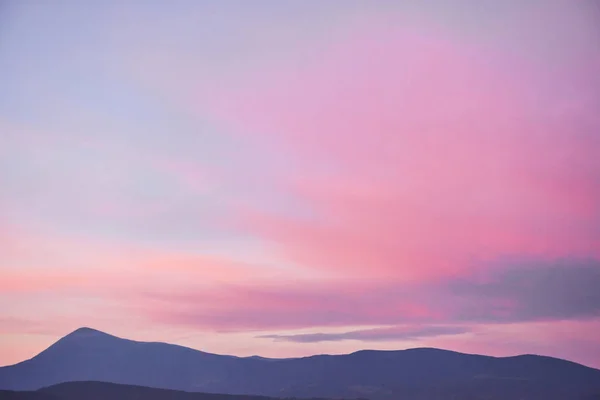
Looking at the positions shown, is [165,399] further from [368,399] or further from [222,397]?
[368,399]

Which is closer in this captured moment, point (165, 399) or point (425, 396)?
point (165, 399)

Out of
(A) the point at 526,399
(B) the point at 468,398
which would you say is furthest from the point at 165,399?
(A) the point at 526,399

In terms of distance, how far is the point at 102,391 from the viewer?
14138 centimetres

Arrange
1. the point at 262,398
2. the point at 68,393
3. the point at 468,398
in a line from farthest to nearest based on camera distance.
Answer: the point at 468,398 → the point at 262,398 → the point at 68,393

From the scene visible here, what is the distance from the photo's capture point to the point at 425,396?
197500 mm

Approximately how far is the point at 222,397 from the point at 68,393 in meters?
26.8

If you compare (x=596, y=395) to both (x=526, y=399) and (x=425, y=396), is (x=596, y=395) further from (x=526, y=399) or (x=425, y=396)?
(x=425, y=396)

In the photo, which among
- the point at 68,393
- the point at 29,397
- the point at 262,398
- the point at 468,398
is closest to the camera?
the point at 29,397

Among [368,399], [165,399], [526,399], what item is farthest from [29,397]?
A: [526,399]

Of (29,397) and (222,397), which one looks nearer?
(29,397)

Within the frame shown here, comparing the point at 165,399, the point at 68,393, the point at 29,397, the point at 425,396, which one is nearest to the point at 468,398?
the point at 425,396

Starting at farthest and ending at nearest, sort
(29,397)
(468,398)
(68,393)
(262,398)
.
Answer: (468,398) → (262,398) → (68,393) → (29,397)

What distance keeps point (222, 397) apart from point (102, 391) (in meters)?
21.2

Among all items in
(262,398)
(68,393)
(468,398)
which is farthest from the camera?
(468,398)
